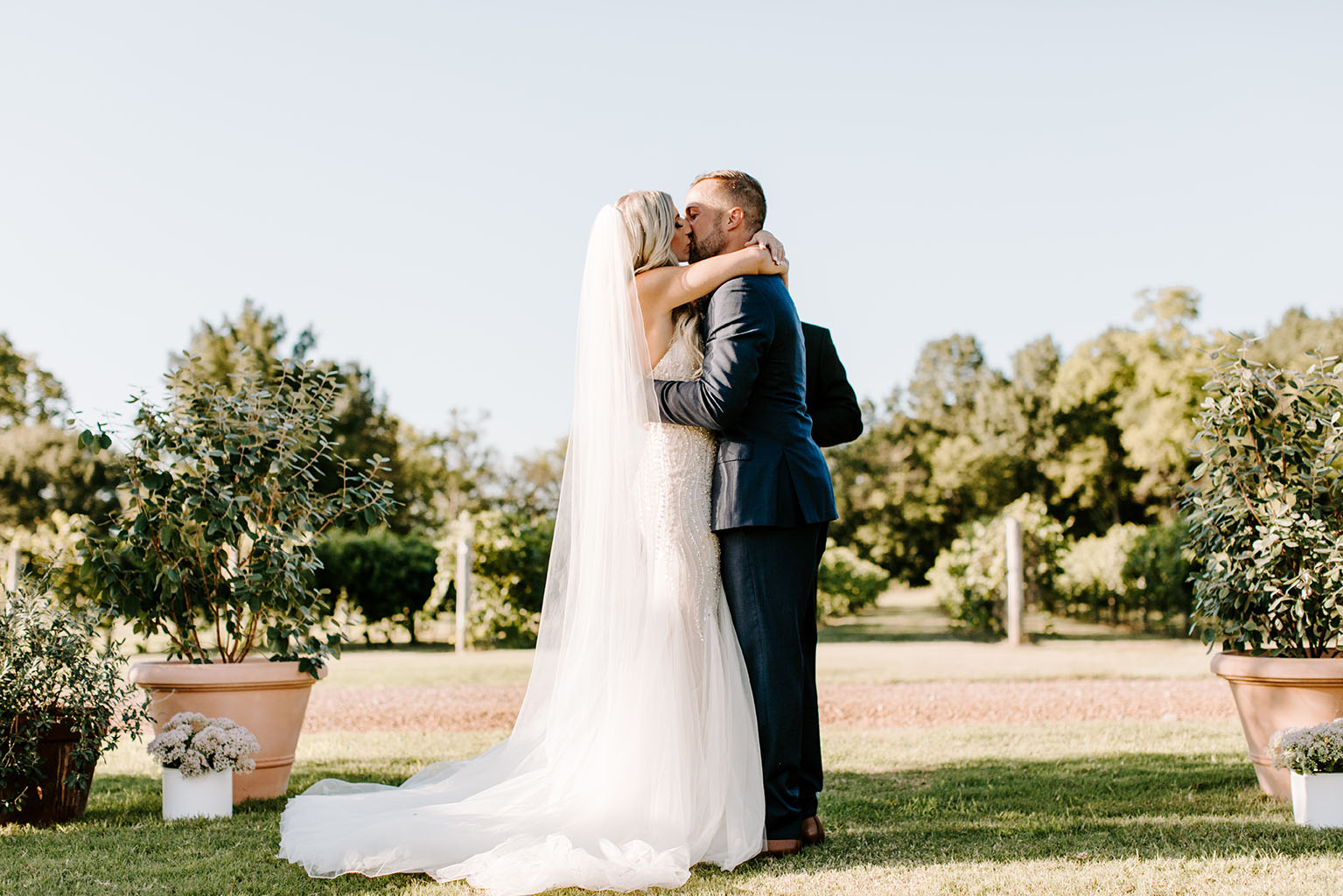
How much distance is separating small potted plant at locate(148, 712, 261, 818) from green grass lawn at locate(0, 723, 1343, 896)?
10 centimetres

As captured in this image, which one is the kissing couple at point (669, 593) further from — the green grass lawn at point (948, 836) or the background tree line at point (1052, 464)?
the background tree line at point (1052, 464)

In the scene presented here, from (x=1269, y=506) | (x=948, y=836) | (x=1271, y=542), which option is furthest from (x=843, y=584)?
(x=948, y=836)

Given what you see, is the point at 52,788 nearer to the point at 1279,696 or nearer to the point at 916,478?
the point at 1279,696

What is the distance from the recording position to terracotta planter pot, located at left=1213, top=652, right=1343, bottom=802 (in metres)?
4.32

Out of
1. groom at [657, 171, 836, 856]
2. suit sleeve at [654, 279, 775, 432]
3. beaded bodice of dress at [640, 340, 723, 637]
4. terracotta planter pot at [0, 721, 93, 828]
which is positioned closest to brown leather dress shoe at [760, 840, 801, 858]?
groom at [657, 171, 836, 856]

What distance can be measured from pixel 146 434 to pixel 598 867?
10.1ft

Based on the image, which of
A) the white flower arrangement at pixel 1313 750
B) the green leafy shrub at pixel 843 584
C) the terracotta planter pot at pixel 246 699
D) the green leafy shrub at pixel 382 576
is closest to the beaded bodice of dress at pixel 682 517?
the terracotta planter pot at pixel 246 699

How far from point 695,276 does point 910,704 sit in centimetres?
562

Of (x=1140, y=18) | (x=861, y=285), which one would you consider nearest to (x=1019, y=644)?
(x=861, y=285)

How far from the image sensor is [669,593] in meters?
3.64

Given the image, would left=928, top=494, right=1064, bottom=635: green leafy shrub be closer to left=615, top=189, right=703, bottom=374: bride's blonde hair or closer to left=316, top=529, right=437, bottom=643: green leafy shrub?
left=316, top=529, right=437, bottom=643: green leafy shrub

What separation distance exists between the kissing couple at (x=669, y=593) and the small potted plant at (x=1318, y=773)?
1.82 m

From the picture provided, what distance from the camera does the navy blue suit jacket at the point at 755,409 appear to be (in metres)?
3.54

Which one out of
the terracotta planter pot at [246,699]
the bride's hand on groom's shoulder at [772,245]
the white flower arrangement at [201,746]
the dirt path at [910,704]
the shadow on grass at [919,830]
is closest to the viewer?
the shadow on grass at [919,830]
